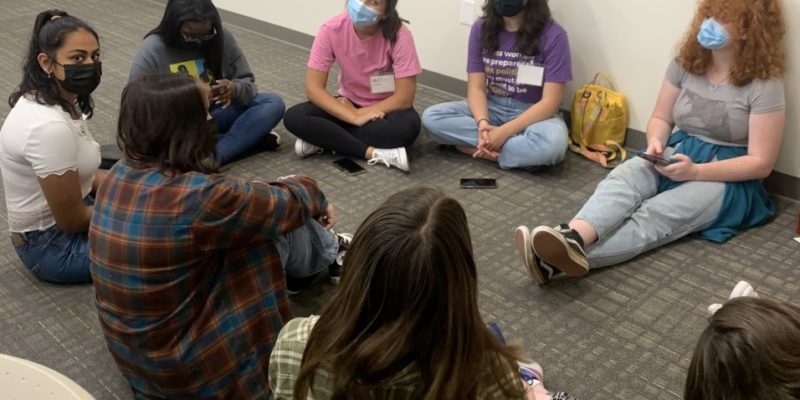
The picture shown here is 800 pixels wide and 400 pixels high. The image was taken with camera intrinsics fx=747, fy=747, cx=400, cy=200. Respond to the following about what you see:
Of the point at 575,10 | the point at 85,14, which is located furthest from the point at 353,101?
the point at 85,14

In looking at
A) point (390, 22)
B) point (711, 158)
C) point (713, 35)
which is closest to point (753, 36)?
point (713, 35)

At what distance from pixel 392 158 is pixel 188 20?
957 mm

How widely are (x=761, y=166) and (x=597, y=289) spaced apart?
2.43 feet

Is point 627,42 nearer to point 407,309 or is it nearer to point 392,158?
point 392,158

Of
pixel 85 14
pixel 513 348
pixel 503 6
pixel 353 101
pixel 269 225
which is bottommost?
pixel 85 14

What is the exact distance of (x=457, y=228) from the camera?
3.58 feet

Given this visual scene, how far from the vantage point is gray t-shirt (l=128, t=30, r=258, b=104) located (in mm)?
2975

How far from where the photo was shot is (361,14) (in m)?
2.98

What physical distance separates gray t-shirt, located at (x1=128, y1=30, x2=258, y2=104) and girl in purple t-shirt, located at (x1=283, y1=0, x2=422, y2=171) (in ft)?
0.73

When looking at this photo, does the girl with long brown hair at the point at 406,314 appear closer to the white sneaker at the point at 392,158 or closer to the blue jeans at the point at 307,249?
the blue jeans at the point at 307,249

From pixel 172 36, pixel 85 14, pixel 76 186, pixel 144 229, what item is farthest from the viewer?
pixel 85 14

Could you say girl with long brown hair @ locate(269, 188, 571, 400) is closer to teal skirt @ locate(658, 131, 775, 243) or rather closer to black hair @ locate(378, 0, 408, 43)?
teal skirt @ locate(658, 131, 775, 243)

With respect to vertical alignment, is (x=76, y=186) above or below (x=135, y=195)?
below

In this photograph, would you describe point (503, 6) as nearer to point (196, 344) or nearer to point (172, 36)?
point (172, 36)
